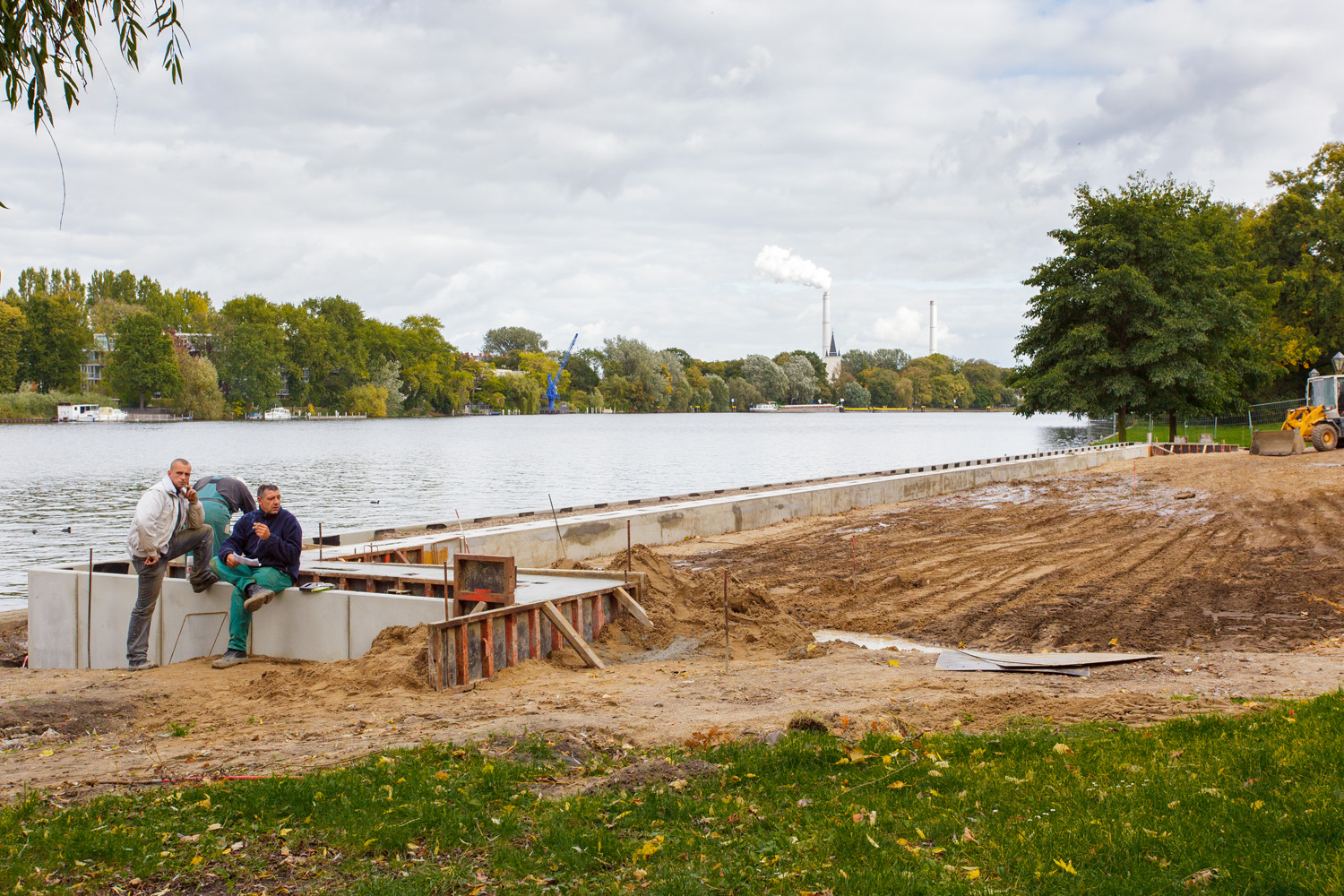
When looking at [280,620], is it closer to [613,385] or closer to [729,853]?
[729,853]

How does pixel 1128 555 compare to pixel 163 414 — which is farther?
pixel 163 414

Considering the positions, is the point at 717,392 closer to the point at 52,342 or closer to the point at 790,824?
the point at 52,342

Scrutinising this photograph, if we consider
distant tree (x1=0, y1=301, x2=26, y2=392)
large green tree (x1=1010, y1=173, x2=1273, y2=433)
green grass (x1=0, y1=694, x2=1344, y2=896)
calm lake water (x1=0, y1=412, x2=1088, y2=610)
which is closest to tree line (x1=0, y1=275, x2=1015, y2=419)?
distant tree (x1=0, y1=301, x2=26, y2=392)

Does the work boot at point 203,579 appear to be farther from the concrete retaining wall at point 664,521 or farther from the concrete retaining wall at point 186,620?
the concrete retaining wall at point 664,521

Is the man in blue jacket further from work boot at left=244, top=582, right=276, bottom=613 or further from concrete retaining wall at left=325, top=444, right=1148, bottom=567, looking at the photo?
concrete retaining wall at left=325, top=444, right=1148, bottom=567

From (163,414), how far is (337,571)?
107077 millimetres

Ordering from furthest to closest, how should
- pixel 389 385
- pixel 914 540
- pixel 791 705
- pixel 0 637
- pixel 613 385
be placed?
pixel 613 385, pixel 389 385, pixel 914 540, pixel 0 637, pixel 791 705

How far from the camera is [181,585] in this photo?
10.8 m

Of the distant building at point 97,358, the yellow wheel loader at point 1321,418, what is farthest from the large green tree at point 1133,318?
the distant building at point 97,358

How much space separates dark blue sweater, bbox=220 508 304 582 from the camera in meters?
9.89

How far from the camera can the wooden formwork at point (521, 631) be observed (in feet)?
28.1

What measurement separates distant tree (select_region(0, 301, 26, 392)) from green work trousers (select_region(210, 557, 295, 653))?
96.0 metres

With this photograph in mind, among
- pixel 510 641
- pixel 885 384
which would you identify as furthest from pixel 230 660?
pixel 885 384

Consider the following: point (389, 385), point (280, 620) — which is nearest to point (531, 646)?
point (280, 620)
